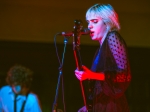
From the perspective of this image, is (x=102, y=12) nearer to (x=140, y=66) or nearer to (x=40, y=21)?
(x=40, y=21)

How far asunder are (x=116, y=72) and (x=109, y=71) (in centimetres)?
5

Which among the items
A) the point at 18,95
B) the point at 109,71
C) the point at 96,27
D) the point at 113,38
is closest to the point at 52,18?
the point at 18,95

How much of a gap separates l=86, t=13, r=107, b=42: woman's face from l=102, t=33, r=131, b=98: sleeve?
15 centimetres

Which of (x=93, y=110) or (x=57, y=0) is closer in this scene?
(x=93, y=110)

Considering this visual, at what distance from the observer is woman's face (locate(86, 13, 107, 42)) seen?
7.53 feet

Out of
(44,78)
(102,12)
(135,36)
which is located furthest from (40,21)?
(102,12)

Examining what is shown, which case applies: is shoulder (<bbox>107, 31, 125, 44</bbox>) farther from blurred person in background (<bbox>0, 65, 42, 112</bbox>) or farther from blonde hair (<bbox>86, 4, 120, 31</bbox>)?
blurred person in background (<bbox>0, 65, 42, 112</bbox>)

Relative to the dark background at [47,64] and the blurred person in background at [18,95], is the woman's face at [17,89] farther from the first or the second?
the dark background at [47,64]

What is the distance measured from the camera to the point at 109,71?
6.92 ft

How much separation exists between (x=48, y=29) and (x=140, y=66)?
1.65 m

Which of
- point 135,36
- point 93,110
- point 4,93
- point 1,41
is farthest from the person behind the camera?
point 135,36

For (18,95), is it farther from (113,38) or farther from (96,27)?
(113,38)

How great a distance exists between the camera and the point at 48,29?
16.8 ft

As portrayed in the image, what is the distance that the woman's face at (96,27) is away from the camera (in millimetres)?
2295
